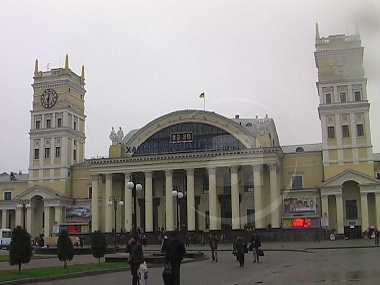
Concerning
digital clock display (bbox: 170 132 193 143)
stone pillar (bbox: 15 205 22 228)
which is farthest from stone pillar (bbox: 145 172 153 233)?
stone pillar (bbox: 15 205 22 228)

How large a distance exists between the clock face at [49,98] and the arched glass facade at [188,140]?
16688 mm

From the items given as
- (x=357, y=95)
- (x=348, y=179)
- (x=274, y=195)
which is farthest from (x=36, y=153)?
(x=357, y=95)

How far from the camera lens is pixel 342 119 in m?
67.6

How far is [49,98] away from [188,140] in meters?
24.5

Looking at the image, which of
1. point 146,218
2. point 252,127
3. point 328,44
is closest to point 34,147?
point 146,218

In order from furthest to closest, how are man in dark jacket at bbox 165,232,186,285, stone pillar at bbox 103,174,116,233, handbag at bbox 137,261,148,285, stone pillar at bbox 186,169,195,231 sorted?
stone pillar at bbox 103,174,116,233 < stone pillar at bbox 186,169,195,231 < handbag at bbox 137,261,148,285 < man in dark jacket at bbox 165,232,186,285

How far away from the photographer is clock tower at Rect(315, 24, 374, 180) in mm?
66562

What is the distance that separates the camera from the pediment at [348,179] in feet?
210

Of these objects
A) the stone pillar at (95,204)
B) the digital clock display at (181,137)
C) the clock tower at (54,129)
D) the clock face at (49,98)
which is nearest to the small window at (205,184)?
the digital clock display at (181,137)

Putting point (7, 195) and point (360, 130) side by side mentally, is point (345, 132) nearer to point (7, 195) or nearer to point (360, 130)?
point (360, 130)

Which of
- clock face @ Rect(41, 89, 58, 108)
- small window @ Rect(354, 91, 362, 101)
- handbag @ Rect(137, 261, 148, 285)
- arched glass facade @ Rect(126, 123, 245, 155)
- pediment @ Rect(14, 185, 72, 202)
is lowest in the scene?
handbag @ Rect(137, 261, 148, 285)

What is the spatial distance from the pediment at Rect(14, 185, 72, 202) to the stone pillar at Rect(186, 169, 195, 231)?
A: 20249mm

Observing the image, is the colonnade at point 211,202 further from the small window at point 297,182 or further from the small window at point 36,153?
the small window at point 36,153

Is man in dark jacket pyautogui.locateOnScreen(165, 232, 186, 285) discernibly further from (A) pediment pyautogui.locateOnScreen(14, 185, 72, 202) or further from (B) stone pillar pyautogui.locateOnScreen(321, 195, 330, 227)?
(A) pediment pyautogui.locateOnScreen(14, 185, 72, 202)
